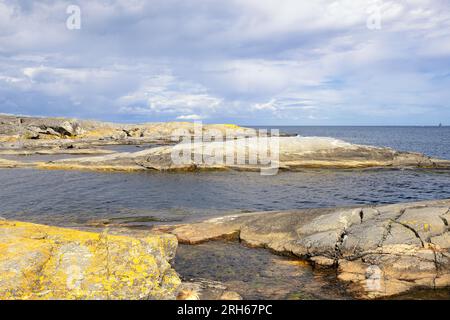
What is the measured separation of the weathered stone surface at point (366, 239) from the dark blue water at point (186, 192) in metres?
6.55

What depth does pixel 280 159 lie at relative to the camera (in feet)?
130

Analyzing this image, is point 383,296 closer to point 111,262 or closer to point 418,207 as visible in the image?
point 418,207

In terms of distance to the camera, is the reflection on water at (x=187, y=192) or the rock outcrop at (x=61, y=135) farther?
the rock outcrop at (x=61, y=135)

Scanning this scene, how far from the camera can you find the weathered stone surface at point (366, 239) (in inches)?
417

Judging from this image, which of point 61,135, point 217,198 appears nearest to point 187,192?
point 217,198

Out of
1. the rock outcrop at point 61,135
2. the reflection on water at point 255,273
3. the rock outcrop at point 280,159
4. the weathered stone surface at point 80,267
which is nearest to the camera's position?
the weathered stone surface at point 80,267

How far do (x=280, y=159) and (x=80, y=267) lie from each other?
1284 inches

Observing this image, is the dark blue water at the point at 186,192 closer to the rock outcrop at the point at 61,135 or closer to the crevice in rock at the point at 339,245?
the crevice in rock at the point at 339,245

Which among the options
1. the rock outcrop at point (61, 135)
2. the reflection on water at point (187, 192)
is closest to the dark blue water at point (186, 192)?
the reflection on water at point (187, 192)

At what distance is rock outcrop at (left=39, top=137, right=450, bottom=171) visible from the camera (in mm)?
39281

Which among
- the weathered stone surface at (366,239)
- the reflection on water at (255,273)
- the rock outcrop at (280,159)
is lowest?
the reflection on water at (255,273)

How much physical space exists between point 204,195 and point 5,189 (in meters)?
17.4

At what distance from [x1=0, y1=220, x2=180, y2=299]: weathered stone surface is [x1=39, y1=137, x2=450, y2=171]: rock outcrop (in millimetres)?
29432
